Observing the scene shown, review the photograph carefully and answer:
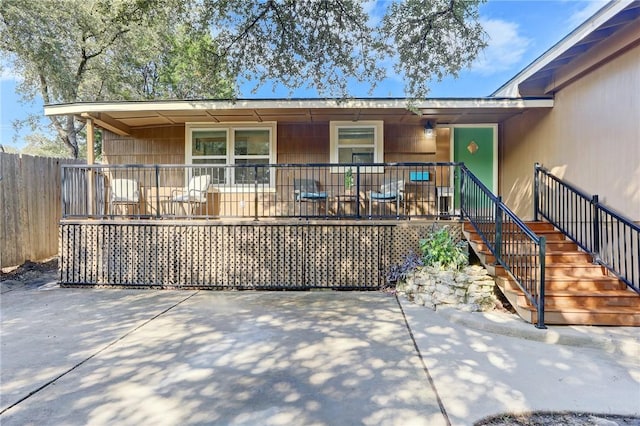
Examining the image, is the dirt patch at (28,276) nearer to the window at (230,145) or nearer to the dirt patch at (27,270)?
the dirt patch at (27,270)

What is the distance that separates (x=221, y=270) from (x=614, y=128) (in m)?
5.77

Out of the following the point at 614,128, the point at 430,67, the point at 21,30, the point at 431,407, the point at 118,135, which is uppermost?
the point at 21,30

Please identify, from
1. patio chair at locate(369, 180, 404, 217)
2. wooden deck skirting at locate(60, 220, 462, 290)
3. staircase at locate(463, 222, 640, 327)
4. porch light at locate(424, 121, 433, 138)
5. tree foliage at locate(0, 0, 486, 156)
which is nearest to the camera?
staircase at locate(463, 222, 640, 327)

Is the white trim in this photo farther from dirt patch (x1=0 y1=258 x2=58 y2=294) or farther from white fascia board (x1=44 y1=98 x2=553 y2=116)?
dirt patch (x1=0 y1=258 x2=58 y2=294)

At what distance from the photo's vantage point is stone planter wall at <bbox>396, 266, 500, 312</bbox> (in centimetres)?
408

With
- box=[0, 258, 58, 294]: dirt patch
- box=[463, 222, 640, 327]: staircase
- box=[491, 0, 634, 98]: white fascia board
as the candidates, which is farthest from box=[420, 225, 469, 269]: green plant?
box=[0, 258, 58, 294]: dirt patch

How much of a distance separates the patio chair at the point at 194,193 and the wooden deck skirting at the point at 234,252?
0.87 m

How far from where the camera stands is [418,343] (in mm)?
3195

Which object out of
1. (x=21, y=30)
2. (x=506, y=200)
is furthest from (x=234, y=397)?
(x=21, y=30)

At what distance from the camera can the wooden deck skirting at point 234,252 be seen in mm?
5230

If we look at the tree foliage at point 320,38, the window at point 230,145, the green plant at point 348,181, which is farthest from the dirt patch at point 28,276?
the green plant at point 348,181

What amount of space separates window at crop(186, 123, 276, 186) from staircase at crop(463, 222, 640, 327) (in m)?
4.66

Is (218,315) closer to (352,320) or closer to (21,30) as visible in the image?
(352,320)

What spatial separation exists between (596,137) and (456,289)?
2.92m
